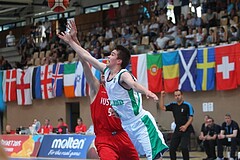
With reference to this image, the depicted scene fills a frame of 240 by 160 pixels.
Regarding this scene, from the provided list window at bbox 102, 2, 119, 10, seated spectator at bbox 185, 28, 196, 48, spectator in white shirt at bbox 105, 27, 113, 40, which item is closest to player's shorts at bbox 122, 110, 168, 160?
seated spectator at bbox 185, 28, 196, 48

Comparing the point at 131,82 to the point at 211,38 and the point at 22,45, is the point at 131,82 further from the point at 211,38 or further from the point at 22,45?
the point at 22,45

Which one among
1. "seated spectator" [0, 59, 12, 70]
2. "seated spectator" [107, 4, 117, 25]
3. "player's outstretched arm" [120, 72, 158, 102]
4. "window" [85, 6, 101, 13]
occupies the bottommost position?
"seated spectator" [0, 59, 12, 70]

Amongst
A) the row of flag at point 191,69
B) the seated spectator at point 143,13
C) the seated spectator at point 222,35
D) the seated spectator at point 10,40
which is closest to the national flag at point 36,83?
the seated spectator at point 143,13

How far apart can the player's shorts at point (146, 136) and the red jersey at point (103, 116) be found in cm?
19

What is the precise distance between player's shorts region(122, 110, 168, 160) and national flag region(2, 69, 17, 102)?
76.2 feet

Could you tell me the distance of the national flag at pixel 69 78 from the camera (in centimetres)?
2598

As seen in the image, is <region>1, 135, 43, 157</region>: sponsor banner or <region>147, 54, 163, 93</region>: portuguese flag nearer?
<region>1, 135, 43, 157</region>: sponsor banner

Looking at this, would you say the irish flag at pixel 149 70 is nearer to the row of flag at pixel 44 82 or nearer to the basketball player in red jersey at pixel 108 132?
the row of flag at pixel 44 82

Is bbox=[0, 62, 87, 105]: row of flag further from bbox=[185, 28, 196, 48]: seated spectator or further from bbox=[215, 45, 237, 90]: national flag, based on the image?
bbox=[215, 45, 237, 90]: national flag

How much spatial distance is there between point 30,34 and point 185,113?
23.2m

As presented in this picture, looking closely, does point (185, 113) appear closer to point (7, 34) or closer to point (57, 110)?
point (57, 110)

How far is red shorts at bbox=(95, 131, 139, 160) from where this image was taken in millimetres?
6625

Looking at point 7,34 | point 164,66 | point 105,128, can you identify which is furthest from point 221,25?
point 7,34

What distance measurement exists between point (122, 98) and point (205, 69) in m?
14.4
